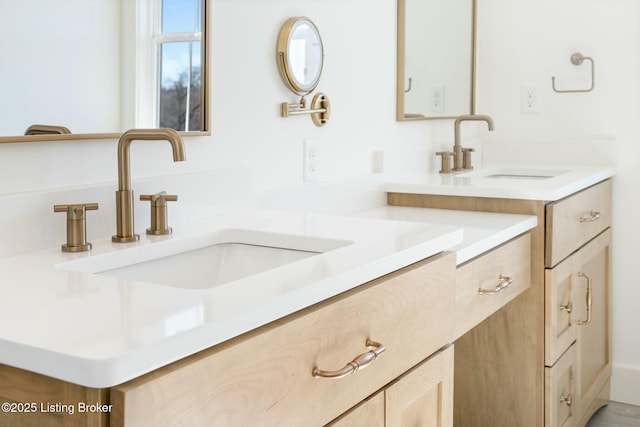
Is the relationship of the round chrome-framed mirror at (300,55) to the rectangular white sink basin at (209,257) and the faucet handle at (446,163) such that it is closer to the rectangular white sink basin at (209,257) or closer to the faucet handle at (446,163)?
the rectangular white sink basin at (209,257)

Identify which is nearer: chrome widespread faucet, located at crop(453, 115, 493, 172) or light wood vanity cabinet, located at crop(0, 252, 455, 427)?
light wood vanity cabinet, located at crop(0, 252, 455, 427)

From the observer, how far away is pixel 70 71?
123 cm

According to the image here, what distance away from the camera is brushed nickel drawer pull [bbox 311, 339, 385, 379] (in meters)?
0.98

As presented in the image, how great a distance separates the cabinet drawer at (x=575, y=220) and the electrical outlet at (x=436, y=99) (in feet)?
1.86

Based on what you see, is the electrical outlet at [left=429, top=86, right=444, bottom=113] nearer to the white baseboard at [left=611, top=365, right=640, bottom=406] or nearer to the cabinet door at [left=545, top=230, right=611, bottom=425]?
the cabinet door at [left=545, top=230, right=611, bottom=425]

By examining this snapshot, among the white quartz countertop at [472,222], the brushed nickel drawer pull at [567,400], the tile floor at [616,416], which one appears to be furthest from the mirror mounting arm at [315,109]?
the tile floor at [616,416]

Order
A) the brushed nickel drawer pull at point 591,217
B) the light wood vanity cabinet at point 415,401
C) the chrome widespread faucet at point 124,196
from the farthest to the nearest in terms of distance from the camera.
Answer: the brushed nickel drawer pull at point 591,217 < the chrome widespread faucet at point 124,196 < the light wood vanity cabinet at point 415,401

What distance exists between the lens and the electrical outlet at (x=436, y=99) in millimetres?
2559

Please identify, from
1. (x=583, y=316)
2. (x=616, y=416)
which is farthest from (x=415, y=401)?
(x=616, y=416)

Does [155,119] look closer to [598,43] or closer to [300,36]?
[300,36]

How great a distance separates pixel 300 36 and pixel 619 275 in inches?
63.2

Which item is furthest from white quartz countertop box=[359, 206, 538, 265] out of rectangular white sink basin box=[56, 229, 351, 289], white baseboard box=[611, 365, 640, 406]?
white baseboard box=[611, 365, 640, 406]

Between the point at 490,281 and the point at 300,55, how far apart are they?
27.1 inches

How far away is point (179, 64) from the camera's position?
1.47m
